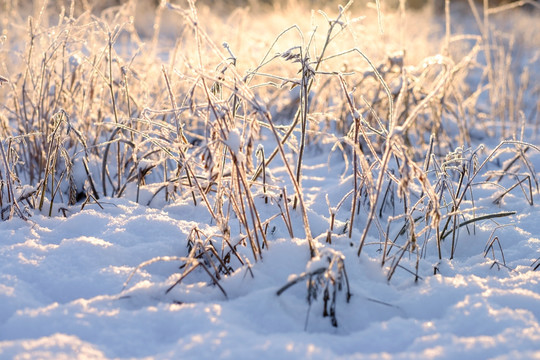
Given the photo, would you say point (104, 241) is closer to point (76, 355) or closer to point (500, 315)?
point (76, 355)

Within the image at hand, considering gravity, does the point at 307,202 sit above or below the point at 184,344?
below

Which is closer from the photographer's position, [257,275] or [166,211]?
[257,275]

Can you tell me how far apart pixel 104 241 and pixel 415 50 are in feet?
14.2

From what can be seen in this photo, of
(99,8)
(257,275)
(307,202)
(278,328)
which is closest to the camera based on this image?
(278,328)

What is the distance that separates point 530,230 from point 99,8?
34.0ft

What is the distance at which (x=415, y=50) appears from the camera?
5.10m

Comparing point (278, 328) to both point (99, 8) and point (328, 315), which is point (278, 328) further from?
point (99, 8)

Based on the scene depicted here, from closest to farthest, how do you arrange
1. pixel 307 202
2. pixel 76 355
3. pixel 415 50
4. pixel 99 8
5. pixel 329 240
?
1. pixel 76 355
2. pixel 329 240
3. pixel 307 202
4. pixel 415 50
5. pixel 99 8

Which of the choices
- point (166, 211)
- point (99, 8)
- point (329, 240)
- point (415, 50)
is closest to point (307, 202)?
point (166, 211)

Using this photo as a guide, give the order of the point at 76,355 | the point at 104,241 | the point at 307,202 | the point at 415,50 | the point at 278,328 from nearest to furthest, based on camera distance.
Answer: the point at 76,355 < the point at 278,328 < the point at 104,241 < the point at 307,202 < the point at 415,50

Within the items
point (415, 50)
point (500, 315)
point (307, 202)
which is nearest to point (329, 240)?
point (500, 315)

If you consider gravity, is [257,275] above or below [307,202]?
above

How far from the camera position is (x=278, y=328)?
1005mm

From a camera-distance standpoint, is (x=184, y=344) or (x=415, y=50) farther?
(x=415, y=50)
